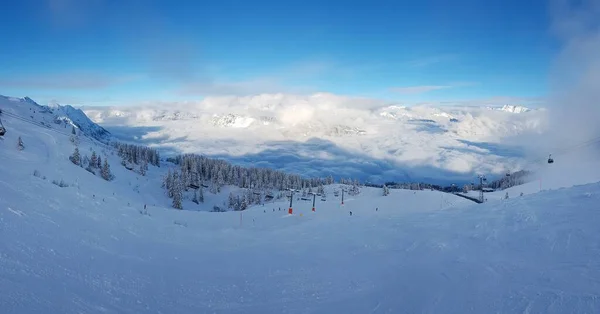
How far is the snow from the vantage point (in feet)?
28.2

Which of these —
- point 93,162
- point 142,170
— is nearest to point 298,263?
point 93,162

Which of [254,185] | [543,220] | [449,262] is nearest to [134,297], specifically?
[449,262]

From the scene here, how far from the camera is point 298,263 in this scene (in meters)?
14.4

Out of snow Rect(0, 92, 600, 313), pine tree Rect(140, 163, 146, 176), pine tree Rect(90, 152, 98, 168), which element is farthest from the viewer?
pine tree Rect(140, 163, 146, 176)

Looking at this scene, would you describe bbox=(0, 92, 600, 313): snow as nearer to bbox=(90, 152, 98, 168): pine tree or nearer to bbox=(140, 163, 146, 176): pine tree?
bbox=(90, 152, 98, 168): pine tree

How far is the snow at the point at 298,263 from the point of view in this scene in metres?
8.59

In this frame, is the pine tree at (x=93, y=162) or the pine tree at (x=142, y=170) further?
the pine tree at (x=142, y=170)

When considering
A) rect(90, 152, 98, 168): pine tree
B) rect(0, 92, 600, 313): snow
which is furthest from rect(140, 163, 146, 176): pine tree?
rect(0, 92, 600, 313): snow

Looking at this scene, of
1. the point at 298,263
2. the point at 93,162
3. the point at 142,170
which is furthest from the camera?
the point at 142,170

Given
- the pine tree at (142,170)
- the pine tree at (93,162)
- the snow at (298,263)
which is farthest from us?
the pine tree at (142,170)

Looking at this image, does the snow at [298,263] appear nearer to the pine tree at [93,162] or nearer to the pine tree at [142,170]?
the pine tree at [93,162]

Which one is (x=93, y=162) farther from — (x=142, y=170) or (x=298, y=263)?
(x=298, y=263)

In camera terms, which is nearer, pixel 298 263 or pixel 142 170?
pixel 298 263

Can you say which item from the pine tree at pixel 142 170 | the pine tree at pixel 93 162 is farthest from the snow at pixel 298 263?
the pine tree at pixel 142 170
